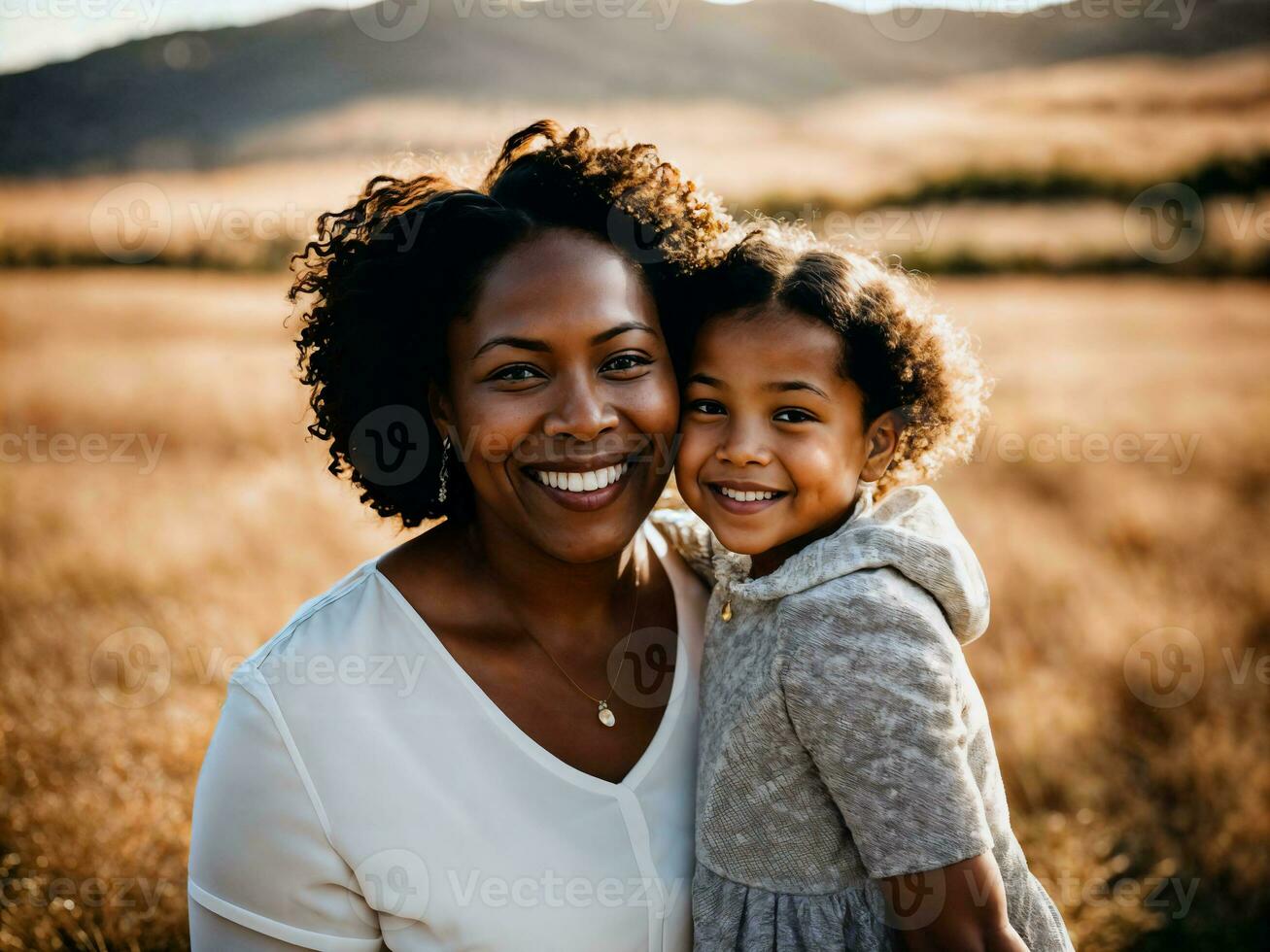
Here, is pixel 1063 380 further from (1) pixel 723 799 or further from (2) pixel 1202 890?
(1) pixel 723 799

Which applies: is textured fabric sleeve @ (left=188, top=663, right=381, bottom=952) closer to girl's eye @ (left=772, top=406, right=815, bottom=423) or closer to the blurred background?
the blurred background

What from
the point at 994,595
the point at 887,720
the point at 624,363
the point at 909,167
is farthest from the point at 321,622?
the point at 909,167

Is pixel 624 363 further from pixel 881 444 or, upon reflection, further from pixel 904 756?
pixel 904 756

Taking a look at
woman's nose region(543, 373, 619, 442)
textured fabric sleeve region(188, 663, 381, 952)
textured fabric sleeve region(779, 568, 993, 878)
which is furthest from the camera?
woman's nose region(543, 373, 619, 442)

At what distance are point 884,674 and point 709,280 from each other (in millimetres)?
1023

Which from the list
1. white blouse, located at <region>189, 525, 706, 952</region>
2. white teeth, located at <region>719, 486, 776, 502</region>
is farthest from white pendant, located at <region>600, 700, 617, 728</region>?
white teeth, located at <region>719, 486, 776, 502</region>

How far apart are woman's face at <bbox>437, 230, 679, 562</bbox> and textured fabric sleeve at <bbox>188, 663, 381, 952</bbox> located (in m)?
0.69

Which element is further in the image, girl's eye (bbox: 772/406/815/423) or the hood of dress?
girl's eye (bbox: 772/406/815/423)

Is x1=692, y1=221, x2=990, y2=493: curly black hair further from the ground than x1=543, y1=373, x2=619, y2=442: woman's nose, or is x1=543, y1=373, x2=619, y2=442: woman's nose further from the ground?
x1=692, y1=221, x2=990, y2=493: curly black hair

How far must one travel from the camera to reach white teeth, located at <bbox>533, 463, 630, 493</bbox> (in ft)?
7.23

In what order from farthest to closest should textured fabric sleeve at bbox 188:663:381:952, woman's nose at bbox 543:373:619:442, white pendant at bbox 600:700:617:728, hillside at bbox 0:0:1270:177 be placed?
hillside at bbox 0:0:1270:177
white pendant at bbox 600:700:617:728
woman's nose at bbox 543:373:619:442
textured fabric sleeve at bbox 188:663:381:952

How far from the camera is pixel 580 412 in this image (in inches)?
84.3

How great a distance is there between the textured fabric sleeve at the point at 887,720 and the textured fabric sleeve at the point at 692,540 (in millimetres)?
752

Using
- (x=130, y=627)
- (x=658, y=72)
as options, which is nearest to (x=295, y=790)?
(x=130, y=627)
